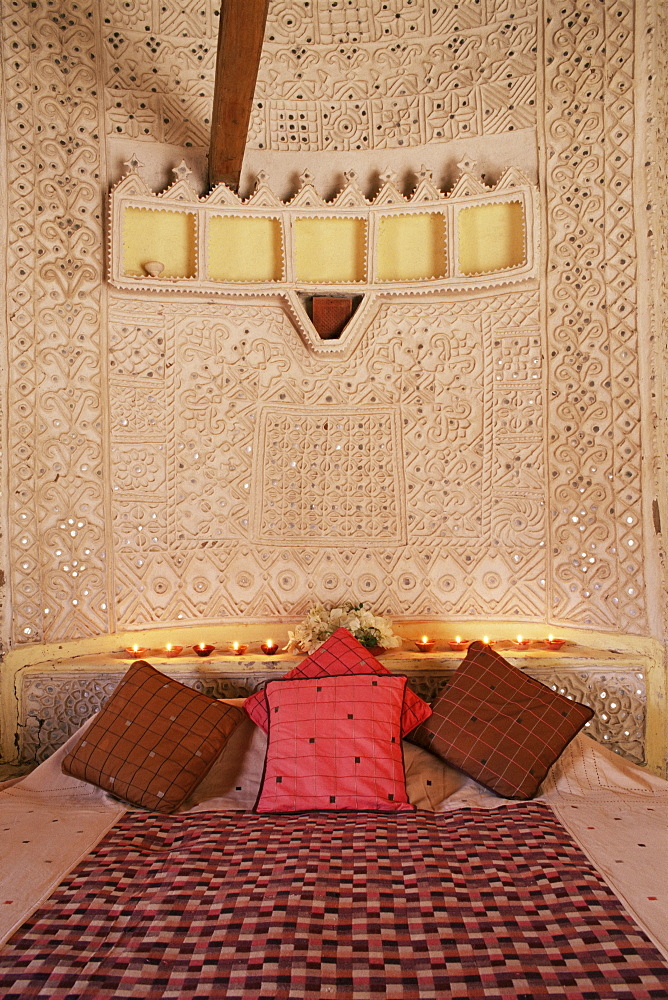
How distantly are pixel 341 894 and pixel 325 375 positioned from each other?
Result: 2645mm

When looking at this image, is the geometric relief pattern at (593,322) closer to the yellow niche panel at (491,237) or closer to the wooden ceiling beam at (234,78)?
the yellow niche panel at (491,237)

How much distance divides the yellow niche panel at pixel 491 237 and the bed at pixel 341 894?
2.57 metres

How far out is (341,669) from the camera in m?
3.07

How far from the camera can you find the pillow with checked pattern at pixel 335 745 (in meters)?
2.71

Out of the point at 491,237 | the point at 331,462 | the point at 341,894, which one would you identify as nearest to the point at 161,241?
the point at 331,462

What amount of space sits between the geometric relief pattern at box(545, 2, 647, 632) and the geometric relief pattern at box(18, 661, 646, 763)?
347mm

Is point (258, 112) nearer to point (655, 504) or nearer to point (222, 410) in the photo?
point (222, 410)

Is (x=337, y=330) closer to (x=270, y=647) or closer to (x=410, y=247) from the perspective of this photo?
(x=410, y=247)

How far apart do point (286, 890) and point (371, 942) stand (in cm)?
32

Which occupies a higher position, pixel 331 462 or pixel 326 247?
pixel 326 247

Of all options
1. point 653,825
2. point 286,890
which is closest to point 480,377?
point 653,825

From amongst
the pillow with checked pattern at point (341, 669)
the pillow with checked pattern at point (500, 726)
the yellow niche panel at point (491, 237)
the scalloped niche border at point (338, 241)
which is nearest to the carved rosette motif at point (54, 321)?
the scalloped niche border at point (338, 241)

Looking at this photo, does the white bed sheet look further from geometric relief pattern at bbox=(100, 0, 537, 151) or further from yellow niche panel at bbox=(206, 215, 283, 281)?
geometric relief pattern at bbox=(100, 0, 537, 151)

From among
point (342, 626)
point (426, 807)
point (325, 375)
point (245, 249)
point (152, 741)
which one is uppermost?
point (245, 249)
